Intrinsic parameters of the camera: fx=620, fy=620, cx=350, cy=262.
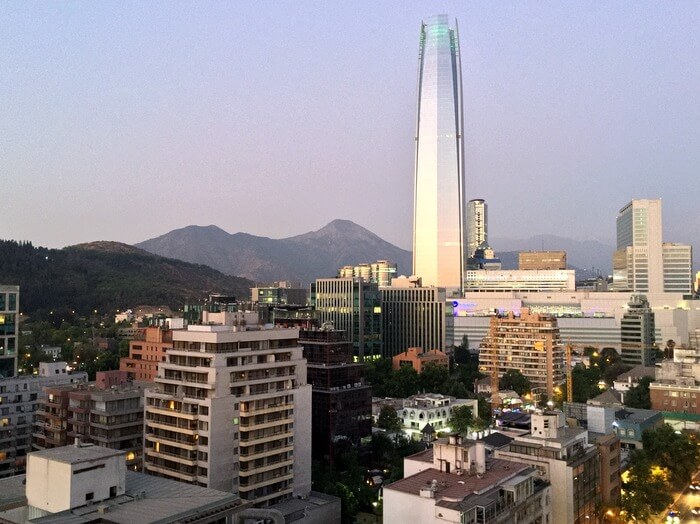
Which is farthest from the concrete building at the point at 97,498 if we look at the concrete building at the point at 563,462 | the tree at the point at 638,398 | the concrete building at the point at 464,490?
the tree at the point at 638,398

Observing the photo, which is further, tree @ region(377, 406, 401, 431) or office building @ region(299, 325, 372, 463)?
tree @ region(377, 406, 401, 431)

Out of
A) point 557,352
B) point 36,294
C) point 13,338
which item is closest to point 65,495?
point 13,338

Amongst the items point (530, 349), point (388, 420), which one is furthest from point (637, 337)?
point (388, 420)

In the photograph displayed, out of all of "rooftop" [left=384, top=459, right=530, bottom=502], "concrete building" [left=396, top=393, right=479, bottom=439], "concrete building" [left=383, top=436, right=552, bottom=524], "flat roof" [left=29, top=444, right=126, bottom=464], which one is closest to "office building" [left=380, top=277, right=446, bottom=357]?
"concrete building" [left=396, top=393, right=479, bottom=439]

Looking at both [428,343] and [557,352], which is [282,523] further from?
[428,343]

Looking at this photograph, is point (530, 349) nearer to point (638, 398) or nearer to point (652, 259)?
point (638, 398)

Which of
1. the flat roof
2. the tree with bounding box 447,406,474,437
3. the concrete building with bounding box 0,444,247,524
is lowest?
the tree with bounding box 447,406,474,437

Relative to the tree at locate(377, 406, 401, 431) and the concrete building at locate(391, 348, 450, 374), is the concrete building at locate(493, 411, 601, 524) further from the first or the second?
the concrete building at locate(391, 348, 450, 374)
